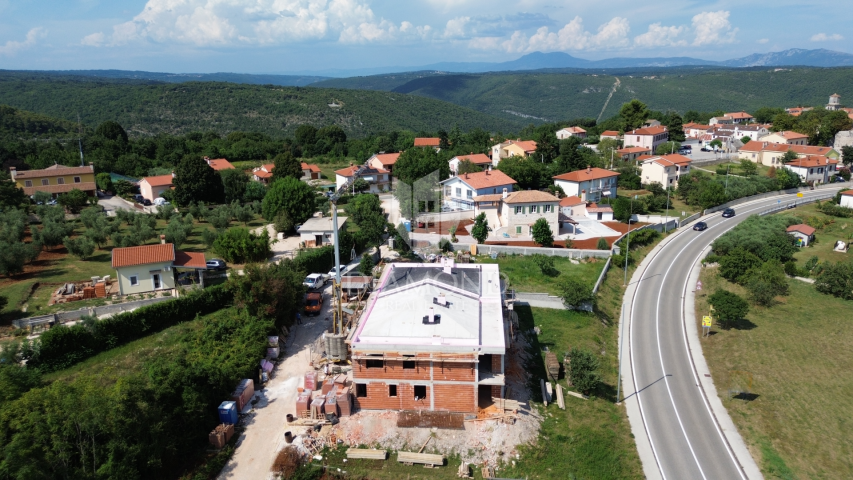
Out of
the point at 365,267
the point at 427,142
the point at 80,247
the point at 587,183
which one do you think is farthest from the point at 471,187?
the point at 427,142

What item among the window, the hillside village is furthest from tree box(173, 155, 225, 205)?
the window

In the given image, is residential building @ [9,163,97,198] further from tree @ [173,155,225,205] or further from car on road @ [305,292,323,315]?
car on road @ [305,292,323,315]

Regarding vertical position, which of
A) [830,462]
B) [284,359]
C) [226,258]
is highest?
[226,258]

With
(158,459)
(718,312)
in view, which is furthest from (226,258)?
(718,312)

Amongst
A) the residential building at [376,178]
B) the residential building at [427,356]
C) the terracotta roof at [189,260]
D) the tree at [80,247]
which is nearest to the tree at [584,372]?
the residential building at [427,356]

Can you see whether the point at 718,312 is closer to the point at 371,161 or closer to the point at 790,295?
the point at 790,295

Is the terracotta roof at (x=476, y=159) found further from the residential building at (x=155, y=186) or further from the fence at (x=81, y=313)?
the fence at (x=81, y=313)
